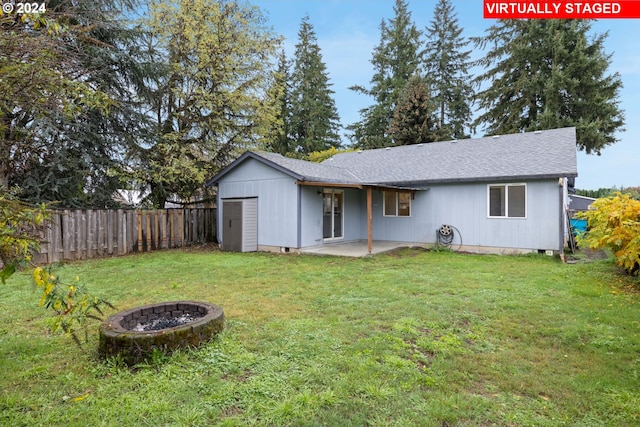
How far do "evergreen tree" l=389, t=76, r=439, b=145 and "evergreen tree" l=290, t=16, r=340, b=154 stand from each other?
7352 mm

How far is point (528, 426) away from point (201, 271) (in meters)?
6.56

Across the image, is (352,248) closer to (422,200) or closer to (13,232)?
(422,200)

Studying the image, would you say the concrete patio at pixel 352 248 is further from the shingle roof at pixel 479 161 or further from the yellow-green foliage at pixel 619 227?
the yellow-green foliage at pixel 619 227

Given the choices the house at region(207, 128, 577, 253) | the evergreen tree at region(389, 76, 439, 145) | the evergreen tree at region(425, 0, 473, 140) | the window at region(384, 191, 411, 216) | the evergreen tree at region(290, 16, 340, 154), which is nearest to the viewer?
the house at region(207, 128, 577, 253)

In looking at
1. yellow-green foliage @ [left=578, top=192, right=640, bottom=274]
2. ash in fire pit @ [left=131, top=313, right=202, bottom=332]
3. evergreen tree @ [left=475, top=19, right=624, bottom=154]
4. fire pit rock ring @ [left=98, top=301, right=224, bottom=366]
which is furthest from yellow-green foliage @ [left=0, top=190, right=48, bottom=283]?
evergreen tree @ [left=475, top=19, right=624, bottom=154]

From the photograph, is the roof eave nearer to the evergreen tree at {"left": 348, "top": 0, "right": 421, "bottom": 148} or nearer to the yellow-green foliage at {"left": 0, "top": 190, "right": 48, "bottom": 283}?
the yellow-green foliage at {"left": 0, "top": 190, "right": 48, "bottom": 283}

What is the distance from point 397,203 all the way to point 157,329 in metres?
9.83

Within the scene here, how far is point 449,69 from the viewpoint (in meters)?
28.1

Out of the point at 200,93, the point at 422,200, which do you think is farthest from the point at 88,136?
the point at 422,200

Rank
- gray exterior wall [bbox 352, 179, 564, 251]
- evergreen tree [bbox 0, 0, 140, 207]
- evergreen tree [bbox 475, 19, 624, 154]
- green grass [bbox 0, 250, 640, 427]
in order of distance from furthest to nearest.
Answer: evergreen tree [bbox 475, 19, 624, 154] < gray exterior wall [bbox 352, 179, 564, 251] < evergreen tree [bbox 0, 0, 140, 207] < green grass [bbox 0, 250, 640, 427]

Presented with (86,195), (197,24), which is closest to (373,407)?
(86,195)

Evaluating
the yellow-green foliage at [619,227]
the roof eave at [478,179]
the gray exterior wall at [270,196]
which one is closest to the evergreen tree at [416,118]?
the roof eave at [478,179]

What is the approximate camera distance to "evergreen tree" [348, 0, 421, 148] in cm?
2811
